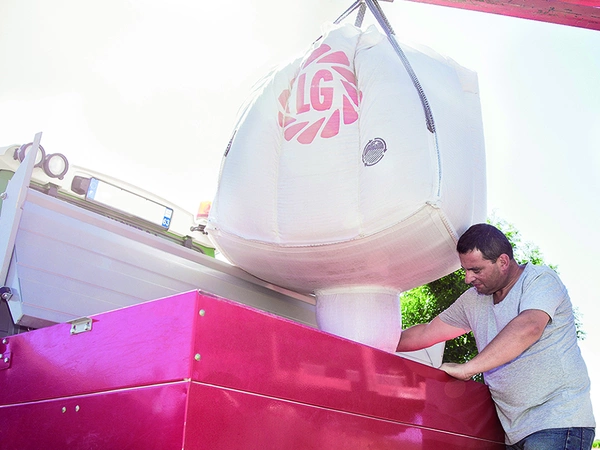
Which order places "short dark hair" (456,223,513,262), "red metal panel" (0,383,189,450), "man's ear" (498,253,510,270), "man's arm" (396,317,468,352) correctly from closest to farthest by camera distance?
"red metal panel" (0,383,189,450) < "short dark hair" (456,223,513,262) < "man's ear" (498,253,510,270) < "man's arm" (396,317,468,352)

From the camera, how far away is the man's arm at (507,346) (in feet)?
6.83

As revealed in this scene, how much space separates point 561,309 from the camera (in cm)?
230

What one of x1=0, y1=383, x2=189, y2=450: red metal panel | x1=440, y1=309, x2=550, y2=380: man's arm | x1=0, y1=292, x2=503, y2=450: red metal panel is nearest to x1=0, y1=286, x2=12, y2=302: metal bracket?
x1=0, y1=292, x2=503, y2=450: red metal panel

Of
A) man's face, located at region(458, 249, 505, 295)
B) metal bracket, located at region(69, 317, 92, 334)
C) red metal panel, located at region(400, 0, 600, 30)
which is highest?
red metal panel, located at region(400, 0, 600, 30)

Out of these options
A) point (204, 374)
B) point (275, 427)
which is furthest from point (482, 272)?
point (204, 374)

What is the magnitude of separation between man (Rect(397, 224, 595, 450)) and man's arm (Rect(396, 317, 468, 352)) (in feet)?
0.73

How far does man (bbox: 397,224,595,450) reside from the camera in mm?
2096

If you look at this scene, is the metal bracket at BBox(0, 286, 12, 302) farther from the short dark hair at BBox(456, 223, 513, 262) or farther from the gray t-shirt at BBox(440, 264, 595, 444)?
the gray t-shirt at BBox(440, 264, 595, 444)

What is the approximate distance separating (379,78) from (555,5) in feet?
5.37

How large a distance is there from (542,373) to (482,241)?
486 millimetres

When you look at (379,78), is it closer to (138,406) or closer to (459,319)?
(459,319)

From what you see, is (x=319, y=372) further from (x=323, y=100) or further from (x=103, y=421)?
(x=323, y=100)

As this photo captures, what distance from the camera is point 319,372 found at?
5.27 ft

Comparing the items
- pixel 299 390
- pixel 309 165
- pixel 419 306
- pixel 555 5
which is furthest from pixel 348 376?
pixel 419 306
